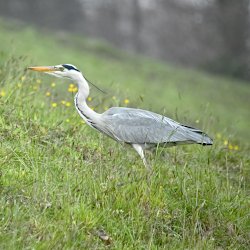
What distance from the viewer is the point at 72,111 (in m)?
8.80

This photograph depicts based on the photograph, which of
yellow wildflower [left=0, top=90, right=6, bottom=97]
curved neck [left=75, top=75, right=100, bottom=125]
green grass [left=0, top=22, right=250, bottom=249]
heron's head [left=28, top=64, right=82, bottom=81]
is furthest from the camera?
yellow wildflower [left=0, top=90, right=6, bottom=97]

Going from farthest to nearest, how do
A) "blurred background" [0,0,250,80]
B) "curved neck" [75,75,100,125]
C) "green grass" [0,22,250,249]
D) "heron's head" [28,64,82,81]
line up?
1. "blurred background" [0,0,250,80]
2. "heron's head" [28,64,82,81]
3. "curved neck" [75,75,100,125]
4. "green grass" [0,22,250,249]

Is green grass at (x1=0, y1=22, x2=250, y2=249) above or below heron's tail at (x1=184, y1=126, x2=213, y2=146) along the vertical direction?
below

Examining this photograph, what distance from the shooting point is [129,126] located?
7.56 meters

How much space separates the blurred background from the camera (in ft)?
117

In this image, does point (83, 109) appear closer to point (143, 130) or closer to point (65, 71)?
point (65, 71)

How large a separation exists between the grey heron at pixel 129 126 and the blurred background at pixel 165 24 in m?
26.0

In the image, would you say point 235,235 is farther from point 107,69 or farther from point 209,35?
point 209,35

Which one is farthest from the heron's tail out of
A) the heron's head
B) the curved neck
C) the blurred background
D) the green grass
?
the blurred background

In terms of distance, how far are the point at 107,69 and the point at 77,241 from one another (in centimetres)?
1802

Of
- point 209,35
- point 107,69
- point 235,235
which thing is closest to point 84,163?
point 235,235

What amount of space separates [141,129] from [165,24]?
32982 mm

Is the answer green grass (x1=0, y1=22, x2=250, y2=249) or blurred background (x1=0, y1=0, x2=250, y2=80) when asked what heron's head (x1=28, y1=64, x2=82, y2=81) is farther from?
blurred background (x1=0, y1=0, x2=250, y2=80)

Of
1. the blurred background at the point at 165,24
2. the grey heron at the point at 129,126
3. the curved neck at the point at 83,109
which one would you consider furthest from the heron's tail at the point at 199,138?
the blurred background at the point at 165,24
